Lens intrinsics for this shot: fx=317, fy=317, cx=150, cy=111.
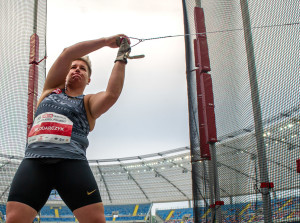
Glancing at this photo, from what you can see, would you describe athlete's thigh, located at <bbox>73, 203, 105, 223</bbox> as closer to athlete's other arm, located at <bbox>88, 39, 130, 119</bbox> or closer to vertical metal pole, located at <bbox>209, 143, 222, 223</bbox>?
athlete's other arm, located at <bbox>88, 39, 130, 119</bbox>

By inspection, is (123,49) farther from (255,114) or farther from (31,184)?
(255,114)

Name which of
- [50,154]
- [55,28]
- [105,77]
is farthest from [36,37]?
[105,77]

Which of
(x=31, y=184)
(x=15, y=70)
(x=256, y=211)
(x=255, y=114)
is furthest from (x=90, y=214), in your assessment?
(x=15, y=70)

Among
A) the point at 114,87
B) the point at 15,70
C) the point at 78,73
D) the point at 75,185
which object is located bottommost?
the point at 75,185

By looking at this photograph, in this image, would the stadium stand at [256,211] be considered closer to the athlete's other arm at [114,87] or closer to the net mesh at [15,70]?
the athlete's other arm at [114,87]

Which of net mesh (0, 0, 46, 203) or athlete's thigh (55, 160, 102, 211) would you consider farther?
net mesh (0, 0, 46, 203)

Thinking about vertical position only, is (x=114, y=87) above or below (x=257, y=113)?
below

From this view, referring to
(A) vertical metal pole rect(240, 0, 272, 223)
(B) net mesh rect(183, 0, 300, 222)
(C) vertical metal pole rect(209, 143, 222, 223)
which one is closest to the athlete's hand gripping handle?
(B) net mesh rect(183, 0, 300, 222)

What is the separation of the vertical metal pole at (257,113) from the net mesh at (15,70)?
9.85 feet

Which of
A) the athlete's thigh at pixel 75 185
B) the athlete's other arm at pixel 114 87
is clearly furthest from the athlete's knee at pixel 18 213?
the athlete's other arm at pixel 114 87

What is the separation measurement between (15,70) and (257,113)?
142 inches

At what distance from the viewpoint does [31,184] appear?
137 centimetres

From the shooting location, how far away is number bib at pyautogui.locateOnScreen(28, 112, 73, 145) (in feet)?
4.69

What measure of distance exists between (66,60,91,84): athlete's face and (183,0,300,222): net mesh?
1.10m
